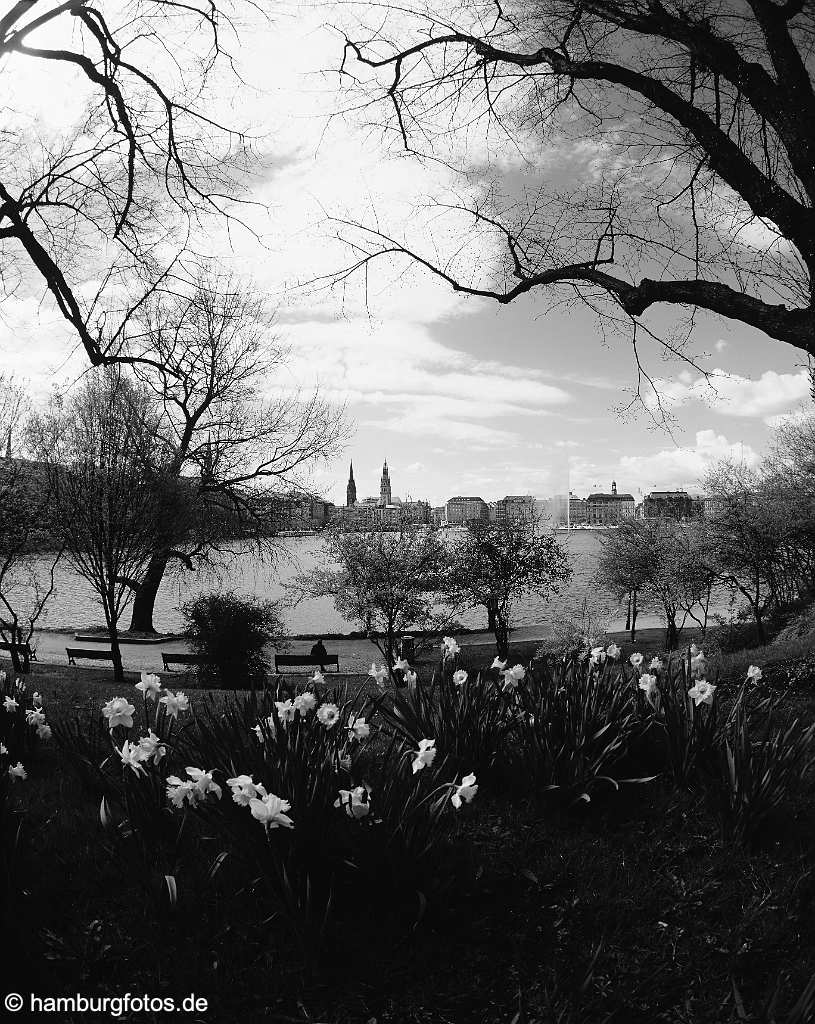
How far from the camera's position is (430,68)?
8203mm

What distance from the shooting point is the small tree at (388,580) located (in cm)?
2188

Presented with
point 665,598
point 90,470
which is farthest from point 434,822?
point 665,598

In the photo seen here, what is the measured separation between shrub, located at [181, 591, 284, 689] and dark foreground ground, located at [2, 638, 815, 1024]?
43.3 ft

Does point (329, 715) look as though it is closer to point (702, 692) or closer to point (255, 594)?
point (702, 692)

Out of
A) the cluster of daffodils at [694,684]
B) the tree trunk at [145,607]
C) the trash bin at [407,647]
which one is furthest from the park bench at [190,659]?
the cluster of daffodils at [694,684]

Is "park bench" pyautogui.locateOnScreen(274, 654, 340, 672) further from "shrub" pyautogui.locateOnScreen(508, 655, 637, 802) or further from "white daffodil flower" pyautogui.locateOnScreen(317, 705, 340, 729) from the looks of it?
"white daffodil flower" pyautogui.locateOnScreen(317, 705, 340, 729)

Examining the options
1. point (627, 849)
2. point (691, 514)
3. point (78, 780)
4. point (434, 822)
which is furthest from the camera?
point (691, 514)

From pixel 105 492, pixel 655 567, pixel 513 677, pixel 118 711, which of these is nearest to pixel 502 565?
pixel 655 567

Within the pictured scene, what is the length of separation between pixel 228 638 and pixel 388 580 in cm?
653

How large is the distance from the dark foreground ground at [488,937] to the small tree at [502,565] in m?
20.2

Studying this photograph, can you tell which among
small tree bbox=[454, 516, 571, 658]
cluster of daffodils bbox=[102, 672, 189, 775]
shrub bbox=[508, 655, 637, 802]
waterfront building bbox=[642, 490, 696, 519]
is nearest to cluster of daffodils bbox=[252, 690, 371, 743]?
cluster of daffodils bbox=[102, 672, 189, 775]

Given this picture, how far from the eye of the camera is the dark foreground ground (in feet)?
8.09

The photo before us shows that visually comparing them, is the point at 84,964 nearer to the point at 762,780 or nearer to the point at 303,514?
the point at 762,780

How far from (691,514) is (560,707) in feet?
101
